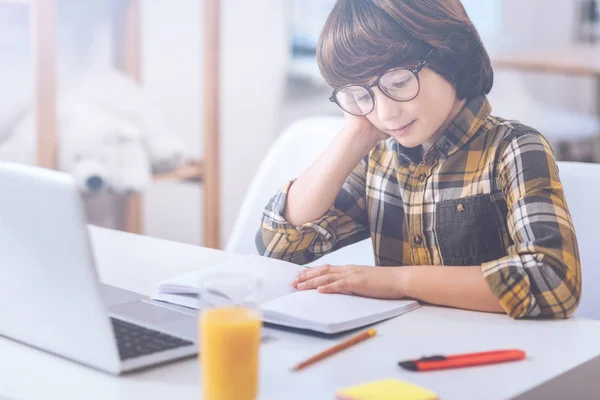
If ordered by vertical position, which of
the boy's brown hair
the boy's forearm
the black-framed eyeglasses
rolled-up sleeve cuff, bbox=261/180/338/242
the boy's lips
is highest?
the boy's brown hair

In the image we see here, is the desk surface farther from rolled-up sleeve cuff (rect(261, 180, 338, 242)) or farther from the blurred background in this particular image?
rolled-up sleeve cuff (rect(261, 180, 338, 242))

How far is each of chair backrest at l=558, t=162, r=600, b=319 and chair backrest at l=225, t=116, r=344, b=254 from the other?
478 mm

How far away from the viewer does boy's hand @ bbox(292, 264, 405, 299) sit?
1.17 meters

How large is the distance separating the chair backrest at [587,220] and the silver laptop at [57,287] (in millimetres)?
679

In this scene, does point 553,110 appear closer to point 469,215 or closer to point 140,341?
point 469,215

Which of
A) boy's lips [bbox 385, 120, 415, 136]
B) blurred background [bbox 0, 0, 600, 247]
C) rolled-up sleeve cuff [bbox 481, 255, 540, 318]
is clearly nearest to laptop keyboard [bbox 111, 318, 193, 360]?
rolled-up sleeve cuff [bbox 481, 255, 540, 318]

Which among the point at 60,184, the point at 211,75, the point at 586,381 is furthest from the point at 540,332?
the point at 211,75

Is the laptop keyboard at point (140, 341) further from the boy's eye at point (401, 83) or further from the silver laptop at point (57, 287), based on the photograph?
the boy's eye at point (401, 83)

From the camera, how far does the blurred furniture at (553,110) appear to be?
3.20 metres

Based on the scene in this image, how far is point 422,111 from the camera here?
130cm

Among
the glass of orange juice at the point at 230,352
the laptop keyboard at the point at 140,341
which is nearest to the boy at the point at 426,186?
A: the laptop keyboard at the point at 140,341

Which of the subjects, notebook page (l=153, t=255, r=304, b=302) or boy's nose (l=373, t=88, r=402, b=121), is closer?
notebook page (l=153, t=255, r=304, b=302)

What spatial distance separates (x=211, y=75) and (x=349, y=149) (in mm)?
1371

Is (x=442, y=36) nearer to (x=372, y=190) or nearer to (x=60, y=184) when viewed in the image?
(x=372, y=190)
